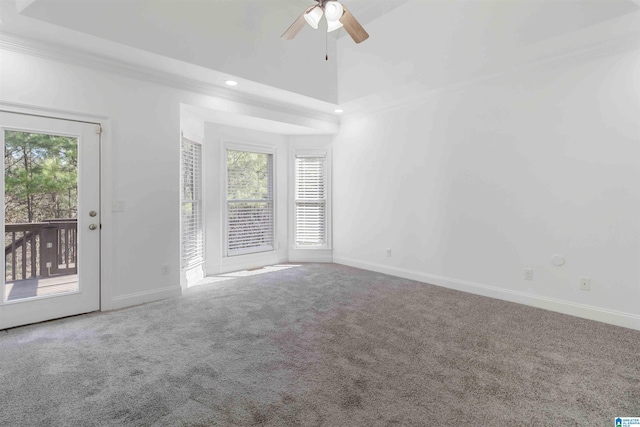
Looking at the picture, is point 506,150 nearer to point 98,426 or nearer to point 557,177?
point 557,177

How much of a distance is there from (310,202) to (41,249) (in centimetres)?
396

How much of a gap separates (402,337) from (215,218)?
3.53 meters

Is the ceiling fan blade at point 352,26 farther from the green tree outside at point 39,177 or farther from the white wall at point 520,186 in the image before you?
the green tree outside at point 39,177

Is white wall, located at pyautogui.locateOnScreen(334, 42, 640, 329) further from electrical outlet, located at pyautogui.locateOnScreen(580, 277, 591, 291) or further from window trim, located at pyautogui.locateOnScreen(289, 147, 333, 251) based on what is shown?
window trim, located at pyautogui.locateOnScreen(289, 147, 333, 251)

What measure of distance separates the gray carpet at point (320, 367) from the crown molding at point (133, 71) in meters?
2.58

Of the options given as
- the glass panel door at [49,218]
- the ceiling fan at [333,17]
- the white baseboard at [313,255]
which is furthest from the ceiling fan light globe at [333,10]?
the white baseboard at [313,255]

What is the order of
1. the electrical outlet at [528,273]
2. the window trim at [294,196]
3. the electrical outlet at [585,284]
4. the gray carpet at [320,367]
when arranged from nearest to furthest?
the gray carpet at [320,367], the electrical outlet at [585,284], the electrical outlet at [528,273], the window trim at [294,196]

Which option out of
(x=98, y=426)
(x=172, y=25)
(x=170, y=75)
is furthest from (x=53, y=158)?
(x=98, y=426)

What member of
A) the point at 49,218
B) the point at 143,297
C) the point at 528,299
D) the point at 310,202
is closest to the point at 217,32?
the point at 49,218

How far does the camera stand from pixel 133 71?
362 cm

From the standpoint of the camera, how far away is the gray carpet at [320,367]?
1857 millimetres

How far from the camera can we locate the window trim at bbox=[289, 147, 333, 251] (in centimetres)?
610

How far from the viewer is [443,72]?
403 cm

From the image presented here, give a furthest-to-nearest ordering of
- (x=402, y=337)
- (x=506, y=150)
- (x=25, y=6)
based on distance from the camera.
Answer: (x=506, y=150), (x=402, y=337), (x=25, y=6)
